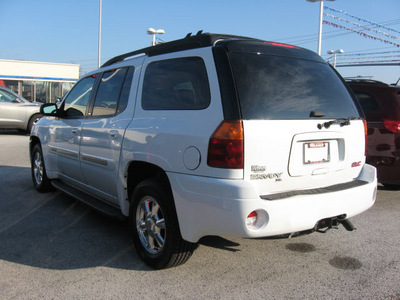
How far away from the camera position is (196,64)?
3.04 meters

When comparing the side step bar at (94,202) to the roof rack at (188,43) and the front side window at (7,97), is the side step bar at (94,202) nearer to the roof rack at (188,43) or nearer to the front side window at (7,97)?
the roof rack at (188,43)

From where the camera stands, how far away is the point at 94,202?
4.16m

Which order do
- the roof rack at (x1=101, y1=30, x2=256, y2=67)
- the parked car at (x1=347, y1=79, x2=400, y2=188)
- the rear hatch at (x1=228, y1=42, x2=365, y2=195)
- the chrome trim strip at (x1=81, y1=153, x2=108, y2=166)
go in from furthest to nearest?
1. the parked car at (x1=347, y1=79, x2=400, y2=188)
2. the chrome trim strip at (x1=81, y1=153, x2=108, y2=166)
3. the roof rack at (x1=101, y1=30, x2=256, y2=67)
4. the rear hatch at (x1=228, y1=42, x2=365, y2=195)

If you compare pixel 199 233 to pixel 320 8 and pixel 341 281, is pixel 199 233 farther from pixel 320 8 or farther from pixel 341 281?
pixel 320 8

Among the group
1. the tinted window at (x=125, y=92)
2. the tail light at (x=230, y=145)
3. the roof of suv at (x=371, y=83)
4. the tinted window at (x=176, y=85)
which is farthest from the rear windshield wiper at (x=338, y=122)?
the roof of suv at (x=371, y=83)

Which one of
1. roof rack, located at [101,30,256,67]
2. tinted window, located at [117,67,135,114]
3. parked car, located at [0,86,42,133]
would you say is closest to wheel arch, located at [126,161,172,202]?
tinted window, located at [117,67,135,114]

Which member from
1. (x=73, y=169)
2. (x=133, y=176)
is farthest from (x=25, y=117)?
(x=133, y=176)

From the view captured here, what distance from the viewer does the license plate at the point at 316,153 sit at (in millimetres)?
3004

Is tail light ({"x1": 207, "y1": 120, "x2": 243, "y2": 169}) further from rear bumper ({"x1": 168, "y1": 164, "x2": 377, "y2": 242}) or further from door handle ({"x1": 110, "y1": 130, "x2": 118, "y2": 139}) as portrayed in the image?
door handle ({"x1": 110, "y1": 130, "x2": 118, "y2": 139})

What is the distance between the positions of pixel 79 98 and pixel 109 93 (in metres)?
0.92

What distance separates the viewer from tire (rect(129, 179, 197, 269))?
119 inches

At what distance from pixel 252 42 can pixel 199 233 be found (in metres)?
1.58

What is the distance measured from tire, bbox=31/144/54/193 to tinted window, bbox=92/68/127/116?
1956 mm

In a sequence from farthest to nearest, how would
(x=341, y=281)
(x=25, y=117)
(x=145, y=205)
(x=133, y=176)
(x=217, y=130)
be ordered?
(x=25, y=117), (x=133, y=176), (x=145, y=205), (x=341, y=281), (x=217, y=130)
